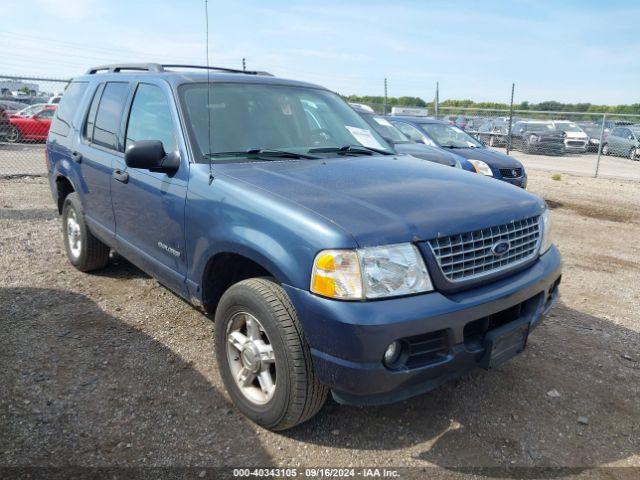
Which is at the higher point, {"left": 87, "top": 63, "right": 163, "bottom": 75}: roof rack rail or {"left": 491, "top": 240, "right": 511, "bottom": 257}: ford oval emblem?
{"left": 87, "top": 63, "right": 163, "bottom": 75}: roof rack rail

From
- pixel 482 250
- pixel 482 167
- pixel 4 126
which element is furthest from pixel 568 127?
pixel 482 250

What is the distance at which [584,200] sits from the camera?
1041 cm

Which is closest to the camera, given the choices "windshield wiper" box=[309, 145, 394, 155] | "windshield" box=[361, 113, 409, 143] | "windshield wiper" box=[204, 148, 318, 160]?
"windshield wiper" box=[204, 148, 318, 160]

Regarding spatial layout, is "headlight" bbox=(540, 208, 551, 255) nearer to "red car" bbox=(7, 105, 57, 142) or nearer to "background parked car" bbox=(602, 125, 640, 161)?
"red car" bbox=(7, 105, 57, 142)

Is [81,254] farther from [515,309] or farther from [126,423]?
[515,309]

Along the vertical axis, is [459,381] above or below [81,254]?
below

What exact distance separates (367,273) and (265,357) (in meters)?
0.79

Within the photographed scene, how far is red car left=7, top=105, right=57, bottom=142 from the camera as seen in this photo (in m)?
16.1

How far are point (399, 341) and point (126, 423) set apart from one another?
158cm

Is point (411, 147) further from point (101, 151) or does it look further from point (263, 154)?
point (263, 154)

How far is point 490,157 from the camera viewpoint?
357 inches

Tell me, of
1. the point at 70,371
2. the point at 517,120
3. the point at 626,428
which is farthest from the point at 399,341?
the point at 517,120

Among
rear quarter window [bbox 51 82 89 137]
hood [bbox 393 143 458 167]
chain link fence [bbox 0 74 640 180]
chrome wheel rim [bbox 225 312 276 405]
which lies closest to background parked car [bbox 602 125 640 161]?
chain link fence [bbox 0 74 640 180]

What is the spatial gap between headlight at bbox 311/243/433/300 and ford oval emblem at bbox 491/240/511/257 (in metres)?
0.52
